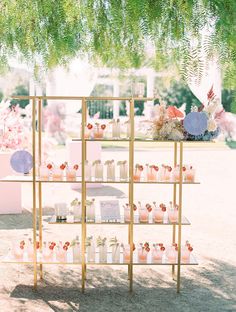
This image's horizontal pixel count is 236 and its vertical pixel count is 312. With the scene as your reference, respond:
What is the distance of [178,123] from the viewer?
13.4 feet

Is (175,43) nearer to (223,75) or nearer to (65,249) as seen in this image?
(223,75)

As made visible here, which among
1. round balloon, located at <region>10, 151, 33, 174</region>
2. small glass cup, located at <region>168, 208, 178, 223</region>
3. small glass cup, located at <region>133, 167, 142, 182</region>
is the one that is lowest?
small glass cup, located at <region>168, 208, 178, 223</region>

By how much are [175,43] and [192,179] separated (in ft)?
4.97

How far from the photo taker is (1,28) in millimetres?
3176

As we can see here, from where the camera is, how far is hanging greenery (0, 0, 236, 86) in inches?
106

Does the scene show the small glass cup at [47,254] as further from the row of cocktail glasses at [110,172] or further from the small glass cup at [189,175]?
the small glass cup at [189,175]

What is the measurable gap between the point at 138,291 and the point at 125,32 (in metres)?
2.10

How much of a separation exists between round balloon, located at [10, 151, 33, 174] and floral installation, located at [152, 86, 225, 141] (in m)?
0.93

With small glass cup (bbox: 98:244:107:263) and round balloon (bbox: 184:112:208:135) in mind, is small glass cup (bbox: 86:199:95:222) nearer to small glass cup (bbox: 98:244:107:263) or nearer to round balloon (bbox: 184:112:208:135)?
small glass cup (bbox: 98:244:107:263)

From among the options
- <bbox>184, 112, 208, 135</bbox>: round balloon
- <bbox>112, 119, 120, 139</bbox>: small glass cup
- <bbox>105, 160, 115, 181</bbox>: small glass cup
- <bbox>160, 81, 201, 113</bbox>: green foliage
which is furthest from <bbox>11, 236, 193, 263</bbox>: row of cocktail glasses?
<bbox>160, 81, 201, 113</bbox>: green foliage

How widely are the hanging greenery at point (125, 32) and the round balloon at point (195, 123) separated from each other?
2.58 ft

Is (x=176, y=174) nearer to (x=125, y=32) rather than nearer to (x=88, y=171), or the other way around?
(x=88, y=171)

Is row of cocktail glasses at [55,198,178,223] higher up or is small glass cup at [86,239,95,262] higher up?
row of cocktail glasses at [55,198,178,223]

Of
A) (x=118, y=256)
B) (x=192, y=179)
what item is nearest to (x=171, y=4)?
(x=192, y=179)
